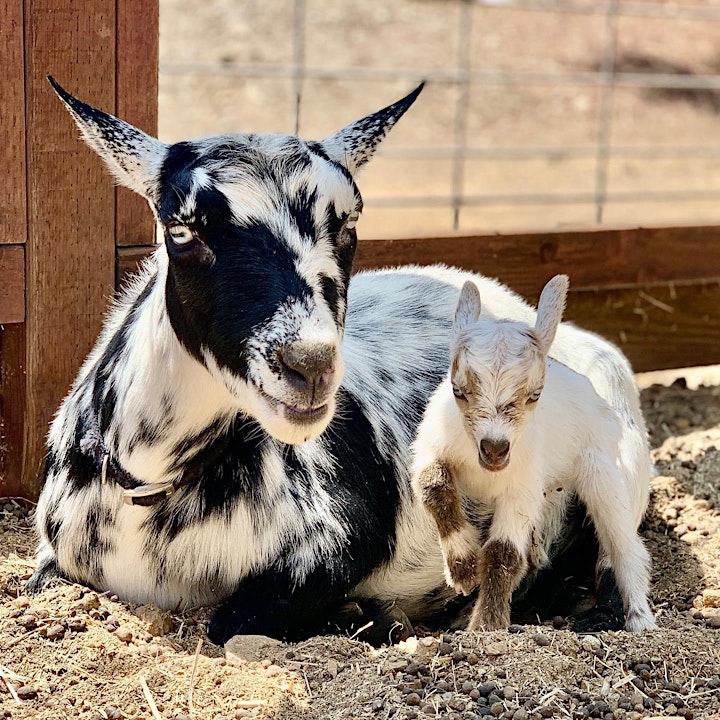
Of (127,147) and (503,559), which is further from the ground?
(127,147)

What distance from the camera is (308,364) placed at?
2.96m

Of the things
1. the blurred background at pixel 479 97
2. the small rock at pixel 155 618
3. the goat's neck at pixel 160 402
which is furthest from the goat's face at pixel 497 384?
the blurred background at pixel 479 97

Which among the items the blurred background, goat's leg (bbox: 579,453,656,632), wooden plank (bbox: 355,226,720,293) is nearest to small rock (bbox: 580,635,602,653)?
goat's leg (bbox: 579,453,656,632)

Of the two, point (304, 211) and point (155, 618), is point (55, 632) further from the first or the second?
point (304, 211)

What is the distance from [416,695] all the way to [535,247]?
3332 millimetres

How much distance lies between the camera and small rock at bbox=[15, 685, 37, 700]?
10.3ft

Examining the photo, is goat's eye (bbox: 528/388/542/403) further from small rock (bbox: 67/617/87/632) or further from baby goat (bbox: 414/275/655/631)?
small rock (bbox: 67/617/87/632)

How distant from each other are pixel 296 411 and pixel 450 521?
0.77 m

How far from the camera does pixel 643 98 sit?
20.3 m

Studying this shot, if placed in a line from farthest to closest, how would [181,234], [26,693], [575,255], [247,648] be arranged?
[575,255], [247,648], [181,234], [26,693]

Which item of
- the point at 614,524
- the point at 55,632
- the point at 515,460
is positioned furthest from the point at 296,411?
the point at 614,524

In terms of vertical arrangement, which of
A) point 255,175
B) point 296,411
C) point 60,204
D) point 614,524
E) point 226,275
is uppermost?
point 255,175

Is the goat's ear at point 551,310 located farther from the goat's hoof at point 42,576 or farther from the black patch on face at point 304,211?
the goat's hoof at point 42,576

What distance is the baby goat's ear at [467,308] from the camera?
3.51m
